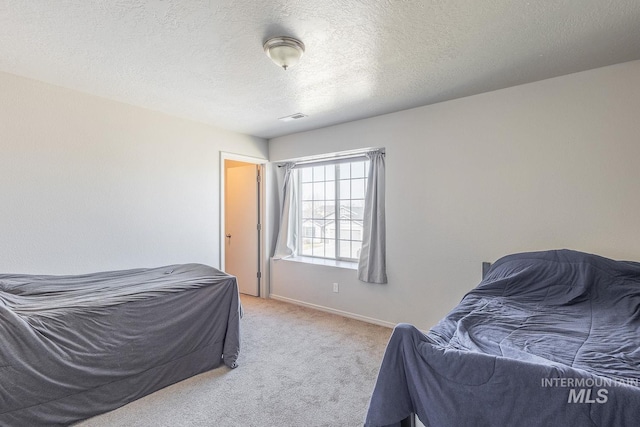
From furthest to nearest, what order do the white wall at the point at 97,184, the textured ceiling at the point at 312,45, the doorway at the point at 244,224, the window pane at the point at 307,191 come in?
the doorway at the point at 244,224
the window pane at the point at 307,191
the white wall at the point at 97,184
the textured ceiling at the point at 312,45

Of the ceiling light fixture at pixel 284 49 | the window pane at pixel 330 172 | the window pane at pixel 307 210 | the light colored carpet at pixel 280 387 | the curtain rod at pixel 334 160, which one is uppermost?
Result: the ceiling light fixture at pixel 284 49

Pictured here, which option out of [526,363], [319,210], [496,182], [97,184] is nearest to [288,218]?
[319,210]

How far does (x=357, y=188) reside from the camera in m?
4.09

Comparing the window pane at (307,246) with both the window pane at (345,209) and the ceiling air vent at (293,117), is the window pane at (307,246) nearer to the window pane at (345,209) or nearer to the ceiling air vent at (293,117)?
the window pane at (345,209)

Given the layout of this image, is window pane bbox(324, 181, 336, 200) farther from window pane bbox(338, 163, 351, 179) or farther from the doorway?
the doorway

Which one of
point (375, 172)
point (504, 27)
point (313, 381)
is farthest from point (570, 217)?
point (313, 381)

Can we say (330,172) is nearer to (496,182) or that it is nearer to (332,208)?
(332,208)

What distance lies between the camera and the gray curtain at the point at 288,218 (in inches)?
184

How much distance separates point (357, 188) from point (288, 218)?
123 centimetres

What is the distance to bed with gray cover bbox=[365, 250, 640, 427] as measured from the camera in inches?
36.8

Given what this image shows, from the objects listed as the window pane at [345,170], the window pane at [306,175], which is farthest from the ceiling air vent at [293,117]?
the window pane at [306,175]

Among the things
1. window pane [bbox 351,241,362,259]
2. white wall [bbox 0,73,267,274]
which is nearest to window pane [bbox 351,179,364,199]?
window pane [bbox 351,241,362,259]

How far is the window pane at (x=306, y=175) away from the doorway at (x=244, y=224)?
68 cm

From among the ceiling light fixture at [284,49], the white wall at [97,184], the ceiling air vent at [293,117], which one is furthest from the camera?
the ceiling air vent at [293,117]
